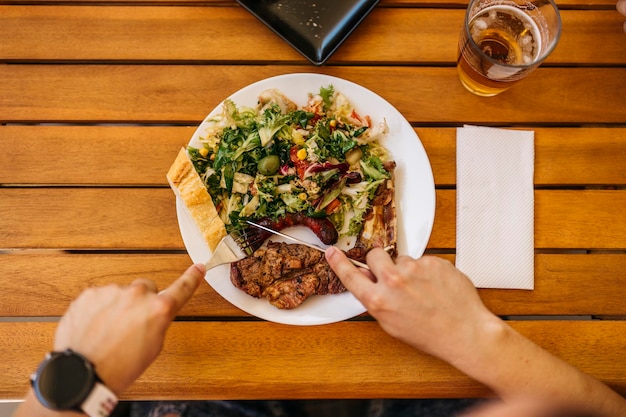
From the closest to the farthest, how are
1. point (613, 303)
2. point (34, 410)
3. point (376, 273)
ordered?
point (34, 410)
point (376, 273)
point (613, 303)

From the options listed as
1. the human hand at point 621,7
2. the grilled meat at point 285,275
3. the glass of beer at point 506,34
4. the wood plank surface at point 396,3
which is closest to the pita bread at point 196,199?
the grilled meat at point 285,275

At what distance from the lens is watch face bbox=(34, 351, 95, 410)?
131 cm

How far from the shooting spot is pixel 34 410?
1.42 metres

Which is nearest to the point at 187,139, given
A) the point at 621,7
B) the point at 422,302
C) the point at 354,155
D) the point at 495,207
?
the point at 354,155

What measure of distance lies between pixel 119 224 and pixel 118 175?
8.4 inches

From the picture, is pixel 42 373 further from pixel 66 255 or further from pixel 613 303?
pixel 613 303

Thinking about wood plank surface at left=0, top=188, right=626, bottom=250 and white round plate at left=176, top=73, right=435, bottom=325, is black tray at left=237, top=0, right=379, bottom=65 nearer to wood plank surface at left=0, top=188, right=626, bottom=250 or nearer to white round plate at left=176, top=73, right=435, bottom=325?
white round plate at left=176, top=73, right=435, bottom=325

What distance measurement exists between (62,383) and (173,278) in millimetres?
613

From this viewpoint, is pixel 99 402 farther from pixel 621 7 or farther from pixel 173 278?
A: pixel 621 7

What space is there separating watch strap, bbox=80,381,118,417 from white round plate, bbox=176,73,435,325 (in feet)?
1.77

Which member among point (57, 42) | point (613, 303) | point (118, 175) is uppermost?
point (57, 42)

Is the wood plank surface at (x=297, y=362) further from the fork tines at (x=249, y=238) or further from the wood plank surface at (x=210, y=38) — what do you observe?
the wood plank surface at (x=210, y=38)

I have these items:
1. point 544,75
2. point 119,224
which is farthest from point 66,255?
point 544,75

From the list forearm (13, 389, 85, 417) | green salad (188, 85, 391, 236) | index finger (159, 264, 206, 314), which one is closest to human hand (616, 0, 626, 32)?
green salad (188, 85, 391, 236)
